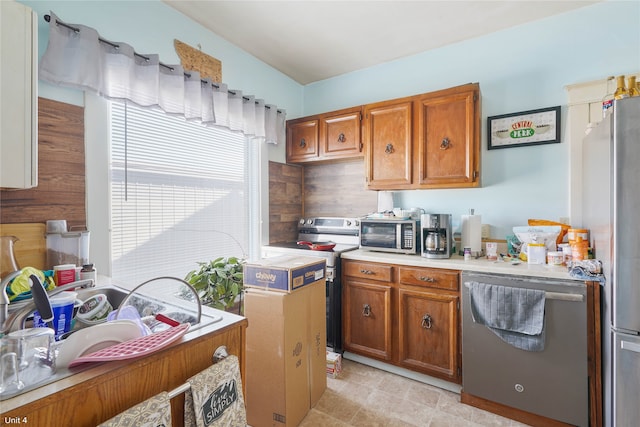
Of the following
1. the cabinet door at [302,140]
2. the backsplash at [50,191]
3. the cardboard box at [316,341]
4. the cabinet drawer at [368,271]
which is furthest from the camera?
the cabinet door at [302,140]

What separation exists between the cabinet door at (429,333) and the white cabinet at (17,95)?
7.23ft

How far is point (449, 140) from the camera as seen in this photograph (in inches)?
88.6

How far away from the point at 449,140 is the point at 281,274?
162 centimetres

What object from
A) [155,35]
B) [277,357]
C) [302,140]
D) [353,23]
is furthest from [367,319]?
[155,35]

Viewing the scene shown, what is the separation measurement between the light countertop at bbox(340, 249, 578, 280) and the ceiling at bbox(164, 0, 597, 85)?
1801 millimetres

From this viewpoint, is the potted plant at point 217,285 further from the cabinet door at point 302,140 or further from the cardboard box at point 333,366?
the cabinet door at point 302,140

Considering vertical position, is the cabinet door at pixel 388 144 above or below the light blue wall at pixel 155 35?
below

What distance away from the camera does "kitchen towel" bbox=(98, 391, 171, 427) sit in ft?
Answer: 2.29

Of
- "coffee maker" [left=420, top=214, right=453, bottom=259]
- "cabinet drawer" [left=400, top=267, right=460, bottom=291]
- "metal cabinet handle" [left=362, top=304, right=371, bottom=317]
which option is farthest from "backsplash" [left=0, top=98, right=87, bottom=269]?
"coffee maker" [left=420, top=214, right=453, bottom=259]

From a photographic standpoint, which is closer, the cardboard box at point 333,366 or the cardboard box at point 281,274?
the cardboard box at point 281,274

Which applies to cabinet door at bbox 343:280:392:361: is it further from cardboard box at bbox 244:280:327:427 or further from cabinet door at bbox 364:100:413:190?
cabinet door at bbox 364:100:413:190

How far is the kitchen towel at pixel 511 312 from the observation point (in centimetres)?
168

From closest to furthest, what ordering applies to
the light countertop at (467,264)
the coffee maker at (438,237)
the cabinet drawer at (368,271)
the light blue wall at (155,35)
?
the light blue wall at (155,35)
the light countertop at (467,264)
the coffee maker at (438,237)
the cabinet drawer at (368,271)

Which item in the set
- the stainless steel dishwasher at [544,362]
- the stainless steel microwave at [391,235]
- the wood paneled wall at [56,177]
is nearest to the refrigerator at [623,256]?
the stainless steel dishwasher at [544,362]
